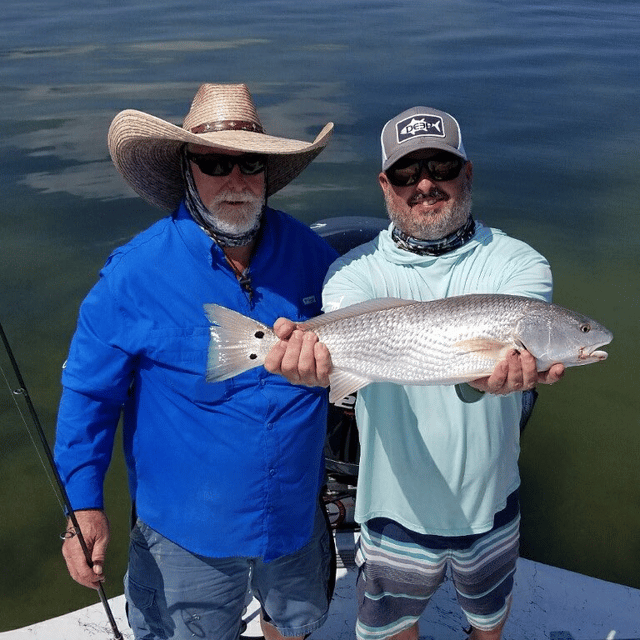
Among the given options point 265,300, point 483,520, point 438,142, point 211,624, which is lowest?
point 211,624

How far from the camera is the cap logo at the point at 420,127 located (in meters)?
2.70

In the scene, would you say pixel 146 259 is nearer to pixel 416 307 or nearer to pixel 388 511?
pixel 416 307

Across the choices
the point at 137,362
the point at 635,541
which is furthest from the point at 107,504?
the point at 635,541

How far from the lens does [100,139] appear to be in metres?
11.1

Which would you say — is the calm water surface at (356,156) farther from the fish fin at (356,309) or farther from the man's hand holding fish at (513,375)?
the fish fin at (356,309)

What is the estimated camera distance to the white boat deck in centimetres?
368

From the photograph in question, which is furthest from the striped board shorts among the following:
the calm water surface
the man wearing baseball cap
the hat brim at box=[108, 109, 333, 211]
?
the calm water surface

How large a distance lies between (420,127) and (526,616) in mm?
2609

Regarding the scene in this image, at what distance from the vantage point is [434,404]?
270 cm

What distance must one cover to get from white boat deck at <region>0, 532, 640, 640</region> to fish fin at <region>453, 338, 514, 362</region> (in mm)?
1827

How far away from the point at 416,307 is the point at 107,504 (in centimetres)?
367

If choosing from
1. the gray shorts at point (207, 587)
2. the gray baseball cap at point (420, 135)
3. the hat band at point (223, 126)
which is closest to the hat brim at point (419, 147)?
the gray baseball cap at point (420, 135)

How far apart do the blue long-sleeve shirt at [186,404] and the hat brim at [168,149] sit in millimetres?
329

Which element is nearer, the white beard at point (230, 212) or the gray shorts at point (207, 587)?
the white beard at point (230, 212)
